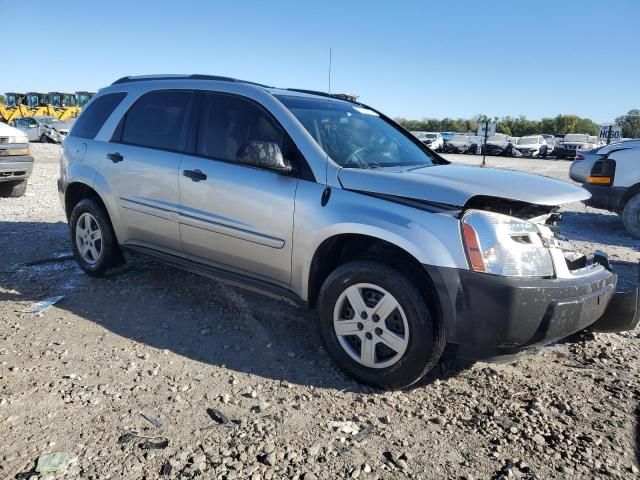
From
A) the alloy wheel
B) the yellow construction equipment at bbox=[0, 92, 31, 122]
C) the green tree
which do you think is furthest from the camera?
the green tree

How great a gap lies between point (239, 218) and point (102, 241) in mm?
1857

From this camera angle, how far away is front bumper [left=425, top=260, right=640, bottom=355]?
9.07 feet

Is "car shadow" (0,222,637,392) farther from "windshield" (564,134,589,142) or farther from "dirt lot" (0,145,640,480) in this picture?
"windshield" (564,134,589,142)

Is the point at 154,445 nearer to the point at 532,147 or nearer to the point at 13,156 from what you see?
the point at 13,156

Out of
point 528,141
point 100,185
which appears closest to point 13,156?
point 100,185

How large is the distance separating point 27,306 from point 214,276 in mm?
1733

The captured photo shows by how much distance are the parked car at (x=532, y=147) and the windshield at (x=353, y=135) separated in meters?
33.3

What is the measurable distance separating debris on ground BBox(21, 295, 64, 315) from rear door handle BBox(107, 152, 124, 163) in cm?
131

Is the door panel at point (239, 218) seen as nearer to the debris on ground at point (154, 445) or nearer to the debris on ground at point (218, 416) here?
the debris on ground at point (218, 416)

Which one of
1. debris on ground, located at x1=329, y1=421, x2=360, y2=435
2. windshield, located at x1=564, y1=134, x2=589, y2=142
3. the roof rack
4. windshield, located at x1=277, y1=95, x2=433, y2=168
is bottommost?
debris on ground, located at x1=329, y1=421, x2=360, y2=435

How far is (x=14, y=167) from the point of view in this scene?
29.3 ft

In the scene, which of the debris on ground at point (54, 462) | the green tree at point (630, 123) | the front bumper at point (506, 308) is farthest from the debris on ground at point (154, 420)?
the green tree at point (630, 123)

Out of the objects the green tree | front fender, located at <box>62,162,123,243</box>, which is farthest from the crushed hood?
the green tree

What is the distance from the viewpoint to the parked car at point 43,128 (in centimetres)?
2928
